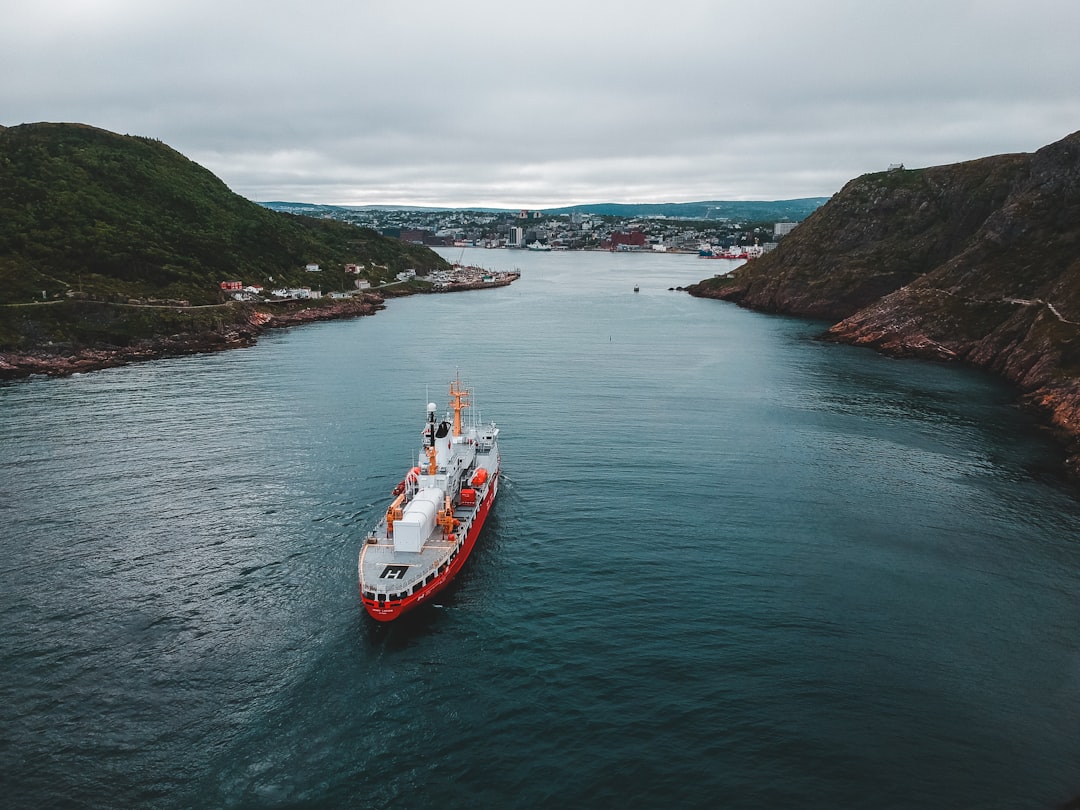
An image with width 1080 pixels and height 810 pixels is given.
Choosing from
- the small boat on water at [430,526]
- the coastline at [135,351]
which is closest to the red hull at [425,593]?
the small boat on water at [430,526]

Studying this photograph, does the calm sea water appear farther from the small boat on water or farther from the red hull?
the small boat on water

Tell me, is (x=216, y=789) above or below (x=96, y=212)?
below

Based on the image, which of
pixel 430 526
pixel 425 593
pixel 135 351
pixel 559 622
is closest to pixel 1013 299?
pixel 559 622

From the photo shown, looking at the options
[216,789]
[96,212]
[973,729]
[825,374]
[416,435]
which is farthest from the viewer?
[96,212]

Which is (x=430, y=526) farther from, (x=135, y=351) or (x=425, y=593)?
(x=135, y=351)

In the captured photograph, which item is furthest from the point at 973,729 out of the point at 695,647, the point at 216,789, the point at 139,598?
the point at 139,598

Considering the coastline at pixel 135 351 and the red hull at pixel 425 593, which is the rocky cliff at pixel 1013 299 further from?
the coastline at pixel 135 351

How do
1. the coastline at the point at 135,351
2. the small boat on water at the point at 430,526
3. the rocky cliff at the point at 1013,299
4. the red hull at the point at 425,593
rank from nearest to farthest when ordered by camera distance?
1. the red hull at the point at 425,593
2. the small boat on water at the point at 430,526
3. the rocky cliff at the point at 1013,299
4. the coastline at the point at 135,351

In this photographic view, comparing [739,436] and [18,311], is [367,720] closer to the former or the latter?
[739,436]
